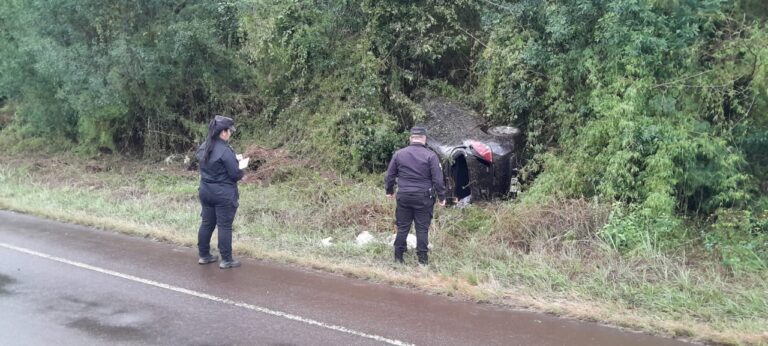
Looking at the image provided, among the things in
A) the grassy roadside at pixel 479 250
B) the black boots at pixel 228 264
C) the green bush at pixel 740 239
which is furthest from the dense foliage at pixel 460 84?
the black boots at pixel 228 264

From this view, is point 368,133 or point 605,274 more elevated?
point 368,133

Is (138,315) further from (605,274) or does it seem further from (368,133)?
(368,133)

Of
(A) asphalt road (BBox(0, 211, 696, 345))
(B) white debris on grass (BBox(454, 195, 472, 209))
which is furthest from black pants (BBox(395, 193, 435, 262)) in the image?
(B) white debris on grass (BBox(454, 195, 472, 209))

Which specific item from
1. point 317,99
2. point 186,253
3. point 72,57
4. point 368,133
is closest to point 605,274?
point 186,253

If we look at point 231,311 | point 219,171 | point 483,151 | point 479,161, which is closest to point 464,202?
point 479,161

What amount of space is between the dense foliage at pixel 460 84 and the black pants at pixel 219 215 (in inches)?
180

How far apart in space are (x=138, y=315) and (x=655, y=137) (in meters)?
6.93

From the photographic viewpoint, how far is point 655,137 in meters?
9.04

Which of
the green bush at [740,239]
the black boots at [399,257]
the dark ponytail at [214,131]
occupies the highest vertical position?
the dark ponytail at [214,131]

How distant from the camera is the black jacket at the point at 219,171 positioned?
8125 millimetres

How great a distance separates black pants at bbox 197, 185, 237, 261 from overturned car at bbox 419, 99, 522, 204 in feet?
14.1

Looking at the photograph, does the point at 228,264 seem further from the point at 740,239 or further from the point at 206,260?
the point at 740,239

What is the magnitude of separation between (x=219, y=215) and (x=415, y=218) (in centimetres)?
247

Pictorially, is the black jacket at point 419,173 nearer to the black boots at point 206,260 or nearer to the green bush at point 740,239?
the black boots at point 206,260
